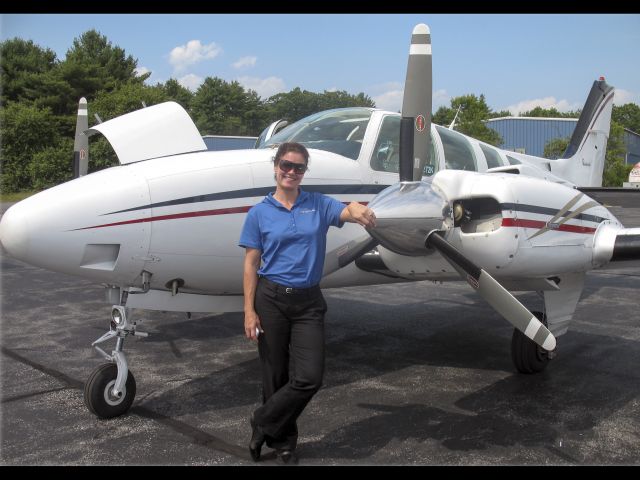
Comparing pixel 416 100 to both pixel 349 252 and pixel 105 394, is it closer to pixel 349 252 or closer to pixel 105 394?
pixel 349 252

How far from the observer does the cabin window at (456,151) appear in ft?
22.0

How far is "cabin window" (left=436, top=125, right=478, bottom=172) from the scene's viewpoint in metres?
6.72

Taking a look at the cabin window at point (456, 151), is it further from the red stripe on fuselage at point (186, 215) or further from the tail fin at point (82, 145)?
the tail fin at point (82, 145)

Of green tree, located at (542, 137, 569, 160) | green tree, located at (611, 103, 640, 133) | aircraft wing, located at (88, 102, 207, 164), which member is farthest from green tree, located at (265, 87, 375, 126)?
aircraft wing, located at (88, 102, 207, 164)

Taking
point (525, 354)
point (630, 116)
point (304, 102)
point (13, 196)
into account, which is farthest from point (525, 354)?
point (630, 116)

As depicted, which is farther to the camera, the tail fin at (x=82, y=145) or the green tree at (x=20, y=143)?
the green tree at (x=20, y=143)

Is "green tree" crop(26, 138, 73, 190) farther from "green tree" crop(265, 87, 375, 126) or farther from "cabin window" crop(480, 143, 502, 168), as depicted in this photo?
"cabin window" crop(480, 143, 502, 168)

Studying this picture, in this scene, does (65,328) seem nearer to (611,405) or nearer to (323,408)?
(323,408)

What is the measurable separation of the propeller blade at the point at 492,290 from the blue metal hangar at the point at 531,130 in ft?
180

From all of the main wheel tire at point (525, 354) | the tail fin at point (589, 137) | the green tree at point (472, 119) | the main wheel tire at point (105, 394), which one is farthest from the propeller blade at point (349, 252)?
the green tree at point (472, 119)

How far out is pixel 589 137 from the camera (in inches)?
400

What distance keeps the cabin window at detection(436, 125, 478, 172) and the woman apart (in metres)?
3.30
